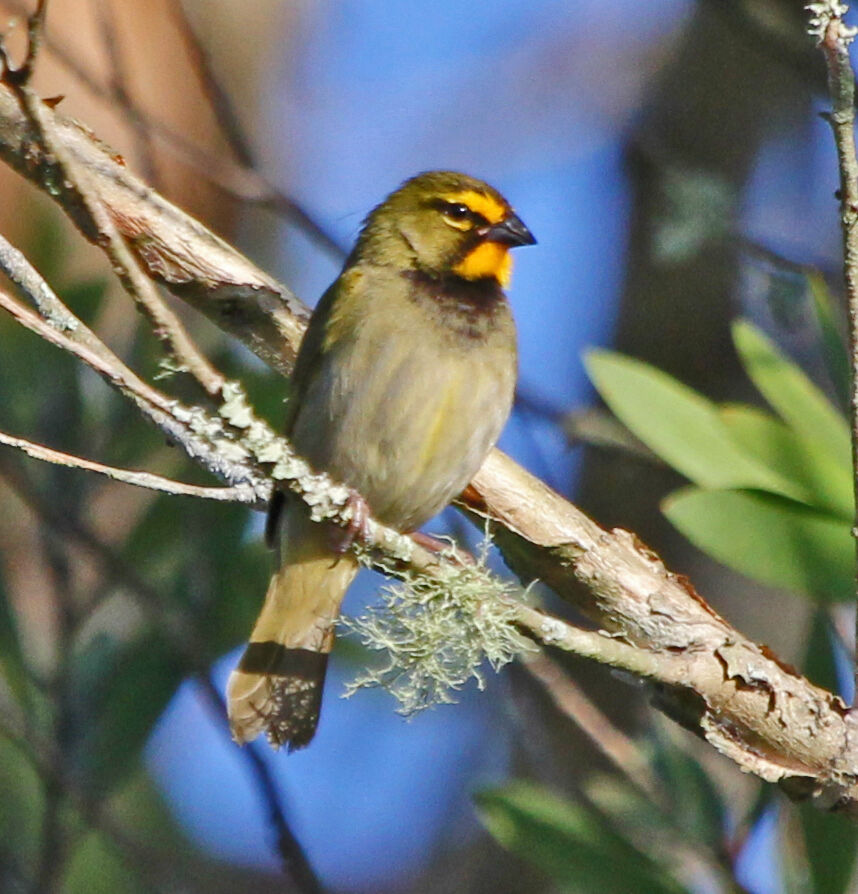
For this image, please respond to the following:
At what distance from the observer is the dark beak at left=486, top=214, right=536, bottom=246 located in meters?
3.69

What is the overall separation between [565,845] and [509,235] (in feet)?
4.94

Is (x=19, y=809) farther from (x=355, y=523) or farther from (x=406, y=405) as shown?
(x=355, y=523)

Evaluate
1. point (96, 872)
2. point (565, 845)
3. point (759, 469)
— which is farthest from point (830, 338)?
point (96, 872)

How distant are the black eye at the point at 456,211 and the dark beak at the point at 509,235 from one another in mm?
81

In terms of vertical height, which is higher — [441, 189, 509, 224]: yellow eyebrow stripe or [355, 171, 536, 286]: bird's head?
[441, 189, 509, 224]: yellow eyebrow stripe

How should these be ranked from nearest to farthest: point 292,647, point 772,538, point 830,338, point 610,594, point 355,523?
point 355,523, point 610,594, point 772,538, point 830,338, point 292,647

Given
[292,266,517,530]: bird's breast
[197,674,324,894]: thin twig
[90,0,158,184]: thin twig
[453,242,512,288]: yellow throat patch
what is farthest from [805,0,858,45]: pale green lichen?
[90,0,158,184]: thin twig

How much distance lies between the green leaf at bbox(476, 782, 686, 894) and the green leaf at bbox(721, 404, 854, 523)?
96 centimetres

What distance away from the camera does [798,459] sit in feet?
10.7

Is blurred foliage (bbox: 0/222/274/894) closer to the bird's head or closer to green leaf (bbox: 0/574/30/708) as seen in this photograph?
green leaf (bbox: 0/574/30/708)

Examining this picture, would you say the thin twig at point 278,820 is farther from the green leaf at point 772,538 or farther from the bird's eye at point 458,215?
the bird's eye at point 458,215

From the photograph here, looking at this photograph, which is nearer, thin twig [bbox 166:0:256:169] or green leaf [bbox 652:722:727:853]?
green leaf [bbox 652:722:727:853]

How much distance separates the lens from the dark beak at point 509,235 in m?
3.69

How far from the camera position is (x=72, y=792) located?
3748 mm
